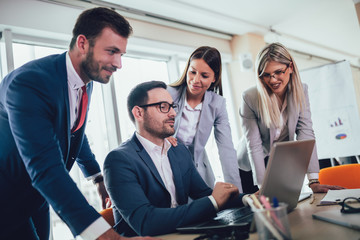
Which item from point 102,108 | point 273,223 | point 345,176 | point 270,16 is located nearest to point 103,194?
point 273,223

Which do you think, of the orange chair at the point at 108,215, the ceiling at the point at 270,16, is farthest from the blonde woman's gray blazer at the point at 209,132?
the ceiling at the point at 270,16

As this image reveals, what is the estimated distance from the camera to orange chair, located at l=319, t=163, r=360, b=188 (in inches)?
79.2

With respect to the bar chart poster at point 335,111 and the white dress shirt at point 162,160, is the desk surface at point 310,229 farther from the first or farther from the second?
the bar chart poster at point 335,111

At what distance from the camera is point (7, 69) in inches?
112

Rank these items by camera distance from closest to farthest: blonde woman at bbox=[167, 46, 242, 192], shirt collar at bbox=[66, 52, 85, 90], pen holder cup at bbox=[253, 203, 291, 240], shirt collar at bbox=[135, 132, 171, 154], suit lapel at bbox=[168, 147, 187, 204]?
pen holder cup at bbox=[253, 203, 291, 240], shirt collar at bbox=[66, 52, 85, 90], suit lapel at bbox=[168, 147, 187, 204], shirt collar at bbox=[135, 132, 171, 154], blonde woman at bbox=[167, 46, 242, 192]

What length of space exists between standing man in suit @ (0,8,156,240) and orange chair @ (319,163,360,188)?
1.64m

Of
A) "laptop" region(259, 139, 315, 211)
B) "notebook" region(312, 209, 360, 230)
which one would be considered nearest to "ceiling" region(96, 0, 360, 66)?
"laptop" region(259, 139, 315, 211)

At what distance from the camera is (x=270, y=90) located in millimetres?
2117

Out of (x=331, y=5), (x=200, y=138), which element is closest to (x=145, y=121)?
(x=200, y=138)

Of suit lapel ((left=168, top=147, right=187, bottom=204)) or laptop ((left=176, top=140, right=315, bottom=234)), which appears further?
suit lapel ((left=168, top=147, right=187, bottom=204))

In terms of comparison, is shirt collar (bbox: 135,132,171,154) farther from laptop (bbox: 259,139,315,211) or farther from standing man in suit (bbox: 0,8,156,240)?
laptop (bbox: 259,139,315,211)

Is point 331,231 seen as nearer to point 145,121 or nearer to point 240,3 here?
point 145,121

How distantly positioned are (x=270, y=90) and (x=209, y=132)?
0.53 m

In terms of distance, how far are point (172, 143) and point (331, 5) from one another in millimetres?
4333
